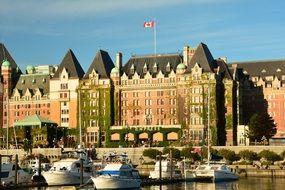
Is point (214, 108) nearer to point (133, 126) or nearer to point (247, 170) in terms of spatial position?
point (133, 126)

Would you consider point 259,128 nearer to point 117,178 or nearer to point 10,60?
point 117,178

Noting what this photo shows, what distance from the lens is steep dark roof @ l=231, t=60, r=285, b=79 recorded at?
173375 mm

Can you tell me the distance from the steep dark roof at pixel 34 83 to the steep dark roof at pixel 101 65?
23201 millimetres

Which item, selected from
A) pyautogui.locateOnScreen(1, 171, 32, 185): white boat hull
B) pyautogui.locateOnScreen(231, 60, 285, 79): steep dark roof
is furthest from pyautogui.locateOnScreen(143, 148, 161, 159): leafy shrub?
pyautogui.locateOnScreen(231, 60, 285, 79): steep dark roof

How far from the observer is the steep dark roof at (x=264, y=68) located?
173 metres

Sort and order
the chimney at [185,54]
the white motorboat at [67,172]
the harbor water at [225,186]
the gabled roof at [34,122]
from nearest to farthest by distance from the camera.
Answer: the harbor water at [225,186] < the white motorboat at [67,172] < the chimney at [185,54] < the gabled roof at [34,122]

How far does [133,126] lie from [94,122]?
37.3 feet

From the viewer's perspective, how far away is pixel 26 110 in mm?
184875

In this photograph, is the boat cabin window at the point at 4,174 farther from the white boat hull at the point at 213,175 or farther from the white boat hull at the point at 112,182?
the white boat hull at the point at 213,175

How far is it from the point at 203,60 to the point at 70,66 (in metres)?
40.7

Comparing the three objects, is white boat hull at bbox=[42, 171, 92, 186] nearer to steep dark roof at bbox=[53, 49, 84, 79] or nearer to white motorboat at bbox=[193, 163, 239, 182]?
white motorboat at bbox=[193, 163, 239, 182]

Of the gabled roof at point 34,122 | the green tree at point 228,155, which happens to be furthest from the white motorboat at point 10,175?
the gabled roof at point 34,122

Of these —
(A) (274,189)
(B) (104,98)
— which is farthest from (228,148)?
(A) (274,189)

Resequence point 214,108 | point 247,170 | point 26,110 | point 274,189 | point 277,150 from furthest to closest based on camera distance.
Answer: point 26,110, point 214,108, point 277,150, point 247,170, point 274,189
